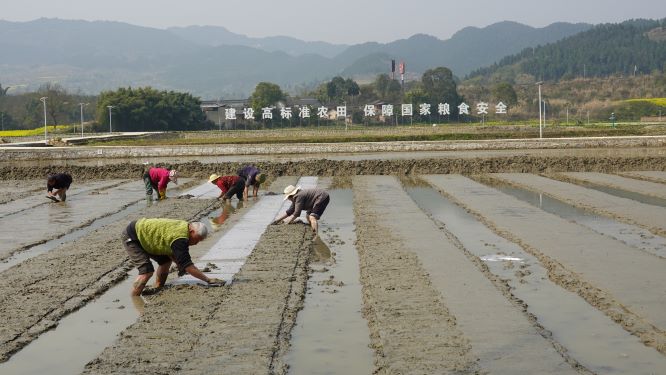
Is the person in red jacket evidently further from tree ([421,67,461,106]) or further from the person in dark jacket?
tree ([421,67,461,106])

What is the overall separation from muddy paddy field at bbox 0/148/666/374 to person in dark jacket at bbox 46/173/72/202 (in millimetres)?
945

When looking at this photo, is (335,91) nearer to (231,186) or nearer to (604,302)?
(231,186)

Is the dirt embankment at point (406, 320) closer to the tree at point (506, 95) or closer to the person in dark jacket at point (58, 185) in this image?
the person in dark jacket at point (58, 185)

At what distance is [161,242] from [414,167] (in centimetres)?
2301

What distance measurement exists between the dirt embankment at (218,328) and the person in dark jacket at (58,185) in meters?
11.8

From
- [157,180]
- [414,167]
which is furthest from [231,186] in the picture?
[414,167]

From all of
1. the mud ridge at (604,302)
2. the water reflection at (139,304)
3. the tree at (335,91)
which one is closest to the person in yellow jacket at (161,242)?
the water reflection at (139,304)

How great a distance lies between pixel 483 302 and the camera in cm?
1024

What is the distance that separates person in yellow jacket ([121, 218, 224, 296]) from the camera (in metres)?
10.6

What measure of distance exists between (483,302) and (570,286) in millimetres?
1617

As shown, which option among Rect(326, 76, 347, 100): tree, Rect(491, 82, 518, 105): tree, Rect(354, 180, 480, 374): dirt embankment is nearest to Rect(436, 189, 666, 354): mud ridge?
Rect(354, 180, 480, 374): dirt embankment

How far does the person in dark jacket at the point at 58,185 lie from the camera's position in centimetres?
2289

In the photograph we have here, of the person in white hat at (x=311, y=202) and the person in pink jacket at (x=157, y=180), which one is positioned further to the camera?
the person in pink jacket at (x=157, y=180)

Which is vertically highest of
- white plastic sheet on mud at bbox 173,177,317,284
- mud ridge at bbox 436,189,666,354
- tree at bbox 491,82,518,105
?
tree at bbox 491,82,518,105
